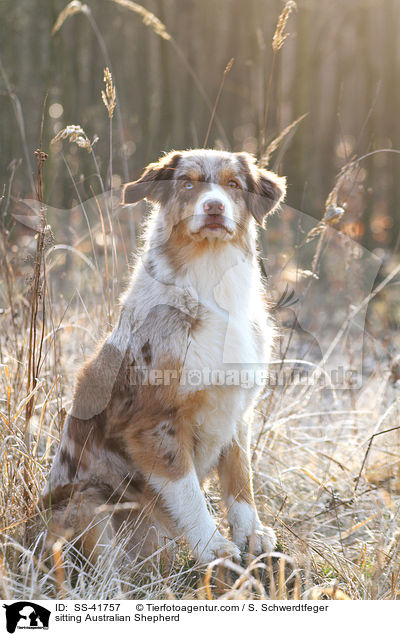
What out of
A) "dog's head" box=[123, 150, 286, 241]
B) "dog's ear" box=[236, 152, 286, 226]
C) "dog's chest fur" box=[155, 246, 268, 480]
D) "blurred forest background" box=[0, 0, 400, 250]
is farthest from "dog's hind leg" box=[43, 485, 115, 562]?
"blurred forest background" box=[0, 0, 400, 250]

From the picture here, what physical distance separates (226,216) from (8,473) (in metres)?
1.62

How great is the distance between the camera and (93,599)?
2539 mm

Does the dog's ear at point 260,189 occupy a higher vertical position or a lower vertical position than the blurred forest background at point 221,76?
lower

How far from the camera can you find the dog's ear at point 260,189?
312cm

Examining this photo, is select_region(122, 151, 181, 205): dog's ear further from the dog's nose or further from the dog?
the dog's nose

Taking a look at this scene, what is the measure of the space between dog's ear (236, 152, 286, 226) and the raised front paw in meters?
1.42

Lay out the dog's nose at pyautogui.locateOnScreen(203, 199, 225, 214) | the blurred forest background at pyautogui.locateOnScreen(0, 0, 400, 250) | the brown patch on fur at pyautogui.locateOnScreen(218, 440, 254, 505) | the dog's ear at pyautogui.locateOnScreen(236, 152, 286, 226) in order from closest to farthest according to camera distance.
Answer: the dog's nose at pyautogui.locateOnScreen(203, 199, 225, 214)
the brown patch on fur at pyautogui.locateOnScreen(218, 440, 254, 505)
the dog's ear at pyautogui.locateOnScreen(236, 152, 286, 226)
the blurred forest background at pyautogui.locateOnScreen(0, 0, 400, 250)

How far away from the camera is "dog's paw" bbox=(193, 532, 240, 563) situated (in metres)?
2.65

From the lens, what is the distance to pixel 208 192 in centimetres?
289

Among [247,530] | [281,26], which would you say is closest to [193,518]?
[247,530]

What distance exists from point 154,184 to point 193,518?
1606mm

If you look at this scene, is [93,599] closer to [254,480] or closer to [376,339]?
[254,480]

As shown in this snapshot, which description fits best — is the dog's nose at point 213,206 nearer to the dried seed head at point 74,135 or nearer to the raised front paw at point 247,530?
the dried seed head at point 74,135

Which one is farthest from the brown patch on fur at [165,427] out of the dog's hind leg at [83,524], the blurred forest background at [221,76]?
the blurred forest background at [221,76]
